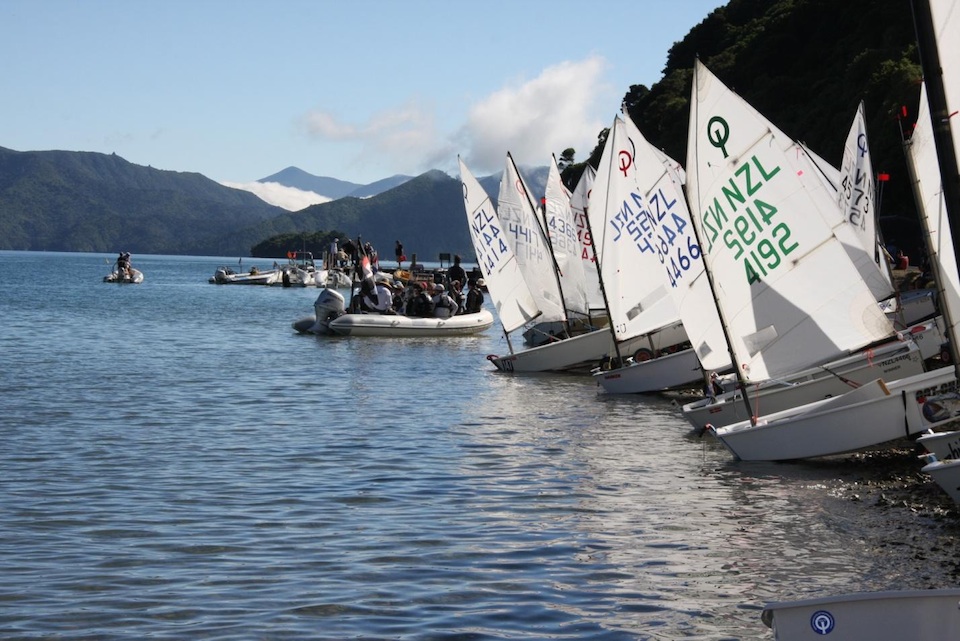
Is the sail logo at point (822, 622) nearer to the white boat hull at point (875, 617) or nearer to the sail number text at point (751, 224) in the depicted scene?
the white boat hull at point (875, 617)

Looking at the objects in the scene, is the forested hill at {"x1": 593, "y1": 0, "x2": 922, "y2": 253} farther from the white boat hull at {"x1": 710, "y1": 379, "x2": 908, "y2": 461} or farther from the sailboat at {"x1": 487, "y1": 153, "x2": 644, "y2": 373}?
the white boat hull at {"x1": 710, "y1": 379, "x2": 908, "y2": 461}

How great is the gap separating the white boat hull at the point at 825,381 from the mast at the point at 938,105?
9479mm

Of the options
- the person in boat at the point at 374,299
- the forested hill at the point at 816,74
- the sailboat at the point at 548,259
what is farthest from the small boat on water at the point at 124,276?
the sailboat at the point at 548,259

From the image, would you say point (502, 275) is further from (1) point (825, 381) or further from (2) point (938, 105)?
(2) point (938, 105)

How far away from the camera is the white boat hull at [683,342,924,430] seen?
1906cm

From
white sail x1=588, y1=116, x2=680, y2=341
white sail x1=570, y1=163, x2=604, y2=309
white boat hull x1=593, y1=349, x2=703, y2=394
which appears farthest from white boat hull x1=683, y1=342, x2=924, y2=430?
white sail x1=570, y1=163, x2=604, y2=309

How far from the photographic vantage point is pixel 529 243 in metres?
37.1

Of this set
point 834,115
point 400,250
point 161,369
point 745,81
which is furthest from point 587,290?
point 745,81

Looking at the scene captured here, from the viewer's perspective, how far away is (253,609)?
10.9 meters

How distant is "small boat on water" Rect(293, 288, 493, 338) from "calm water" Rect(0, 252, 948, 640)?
18.0 meters

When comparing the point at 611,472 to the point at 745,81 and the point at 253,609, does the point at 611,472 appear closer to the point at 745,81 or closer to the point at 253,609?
the point at 253,609

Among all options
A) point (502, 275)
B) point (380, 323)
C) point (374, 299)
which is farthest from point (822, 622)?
point (374, 299)

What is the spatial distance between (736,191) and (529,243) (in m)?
19.1

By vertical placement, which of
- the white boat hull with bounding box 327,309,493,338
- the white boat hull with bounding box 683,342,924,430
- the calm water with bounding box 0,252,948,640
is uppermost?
the white boat hull with bounding box 327,309,493,338
